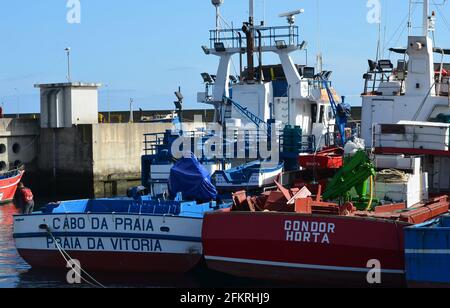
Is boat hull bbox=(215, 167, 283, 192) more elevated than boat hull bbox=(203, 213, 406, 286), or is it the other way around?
boat hull bbox=(215, 167, 283, 192)

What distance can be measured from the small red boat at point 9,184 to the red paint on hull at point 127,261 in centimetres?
1676

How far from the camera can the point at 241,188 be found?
70.4 ft

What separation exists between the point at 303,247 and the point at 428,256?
8.83 ft

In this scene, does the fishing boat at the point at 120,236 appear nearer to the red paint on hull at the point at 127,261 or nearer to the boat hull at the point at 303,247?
the red paint on hull at the point at 127,261

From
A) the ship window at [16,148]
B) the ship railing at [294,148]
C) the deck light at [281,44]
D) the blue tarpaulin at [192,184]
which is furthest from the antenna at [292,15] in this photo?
the ship window at [16,148]

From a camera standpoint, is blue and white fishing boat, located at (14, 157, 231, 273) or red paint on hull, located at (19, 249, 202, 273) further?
red paint on hull, located at (19, 249, 202, 273)

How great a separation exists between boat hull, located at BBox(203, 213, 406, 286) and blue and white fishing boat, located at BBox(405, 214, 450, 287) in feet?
1.87

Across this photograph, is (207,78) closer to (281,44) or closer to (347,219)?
(281,44)

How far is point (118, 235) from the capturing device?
18.4 meters

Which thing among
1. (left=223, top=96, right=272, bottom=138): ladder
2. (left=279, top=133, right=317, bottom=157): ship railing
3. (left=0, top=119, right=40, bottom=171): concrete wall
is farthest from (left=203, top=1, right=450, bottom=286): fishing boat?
(left=0, top=119, right=40, bottom=171): concrete wall

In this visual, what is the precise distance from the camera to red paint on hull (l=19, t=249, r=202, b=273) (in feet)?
60.1

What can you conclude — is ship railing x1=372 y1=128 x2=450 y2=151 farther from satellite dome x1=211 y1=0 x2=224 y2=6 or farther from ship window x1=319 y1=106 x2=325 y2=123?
satellite dome x1=211 y1=0 x2=224 y2=6

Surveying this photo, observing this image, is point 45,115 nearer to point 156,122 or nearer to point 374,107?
point 156,122

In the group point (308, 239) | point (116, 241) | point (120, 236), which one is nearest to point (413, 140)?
point (308, 239)
